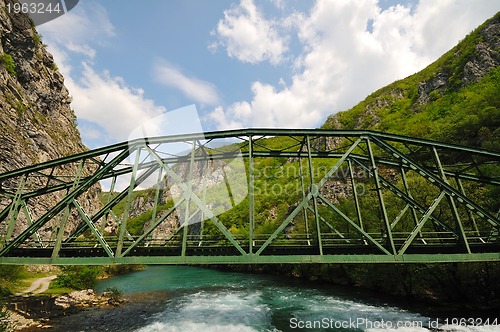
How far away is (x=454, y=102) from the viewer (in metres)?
58.6

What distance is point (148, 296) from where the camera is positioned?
2467 centimetres

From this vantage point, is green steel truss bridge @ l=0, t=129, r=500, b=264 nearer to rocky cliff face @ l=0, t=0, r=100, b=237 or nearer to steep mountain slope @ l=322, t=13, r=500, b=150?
rocky cliff face @ l=0, t=0, r=100, b=237

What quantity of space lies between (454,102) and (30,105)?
3188 inches

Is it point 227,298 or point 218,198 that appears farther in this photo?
point 218,198

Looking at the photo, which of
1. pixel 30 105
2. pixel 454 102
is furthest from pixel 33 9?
pixel 454 102

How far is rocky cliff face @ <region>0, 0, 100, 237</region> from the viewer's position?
33969mm

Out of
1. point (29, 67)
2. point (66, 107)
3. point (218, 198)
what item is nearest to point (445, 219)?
point (29, 67)

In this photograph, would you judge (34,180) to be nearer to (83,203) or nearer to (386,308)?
(83,203)

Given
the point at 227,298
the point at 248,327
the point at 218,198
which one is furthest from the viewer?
the point at 218,198

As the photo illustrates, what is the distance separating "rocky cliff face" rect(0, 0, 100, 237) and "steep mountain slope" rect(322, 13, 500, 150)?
53467 millimetres

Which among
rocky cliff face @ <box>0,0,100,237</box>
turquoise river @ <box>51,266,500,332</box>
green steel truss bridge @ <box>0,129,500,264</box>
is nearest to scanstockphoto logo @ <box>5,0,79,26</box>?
rocky cliff face @ <box>0,0,100,237</box>

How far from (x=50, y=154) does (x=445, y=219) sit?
163ft

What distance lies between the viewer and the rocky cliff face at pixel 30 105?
34.0 metres

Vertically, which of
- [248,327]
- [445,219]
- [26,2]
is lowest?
[248,327]
